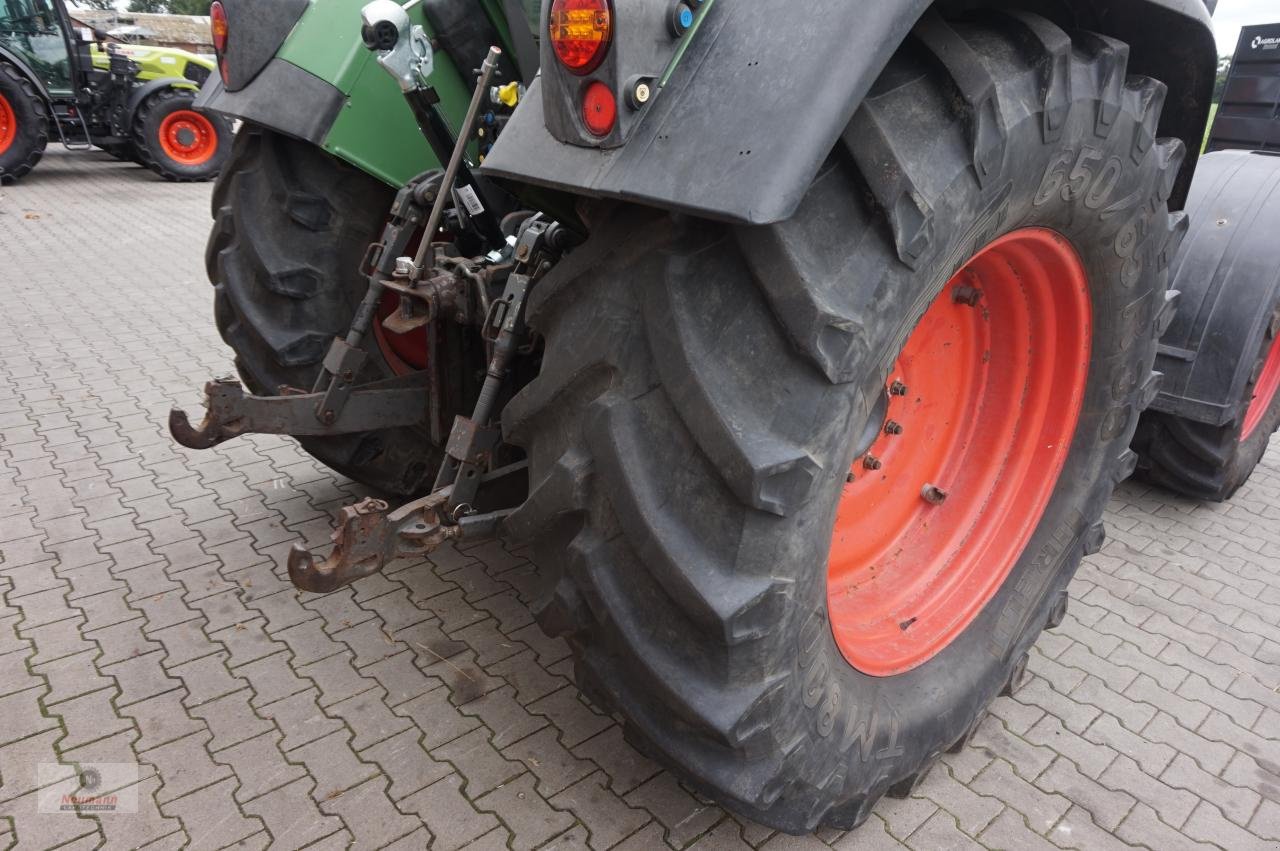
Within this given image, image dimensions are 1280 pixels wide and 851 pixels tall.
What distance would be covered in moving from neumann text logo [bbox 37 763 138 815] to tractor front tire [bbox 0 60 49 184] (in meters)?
9.71

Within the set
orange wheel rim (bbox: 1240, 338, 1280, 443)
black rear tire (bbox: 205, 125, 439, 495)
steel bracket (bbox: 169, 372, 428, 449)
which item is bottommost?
orange wheel rim (bbox: 1240, 338, 1280, 443)

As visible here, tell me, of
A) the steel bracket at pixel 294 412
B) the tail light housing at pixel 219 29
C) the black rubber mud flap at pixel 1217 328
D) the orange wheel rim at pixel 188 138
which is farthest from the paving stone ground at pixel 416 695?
the orange wheel rim at pixel 188 138

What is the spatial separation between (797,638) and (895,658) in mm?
610

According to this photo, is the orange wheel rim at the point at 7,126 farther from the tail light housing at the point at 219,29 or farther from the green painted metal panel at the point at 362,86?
the green painted metal panel at the point at 362,86

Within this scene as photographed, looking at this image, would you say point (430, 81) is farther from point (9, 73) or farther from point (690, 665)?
point (9, 73)

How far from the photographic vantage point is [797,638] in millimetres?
1442

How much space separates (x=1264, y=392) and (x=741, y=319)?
368cm

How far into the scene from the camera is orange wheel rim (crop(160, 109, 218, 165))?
10.3 meters

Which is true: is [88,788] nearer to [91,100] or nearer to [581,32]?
[581,32]

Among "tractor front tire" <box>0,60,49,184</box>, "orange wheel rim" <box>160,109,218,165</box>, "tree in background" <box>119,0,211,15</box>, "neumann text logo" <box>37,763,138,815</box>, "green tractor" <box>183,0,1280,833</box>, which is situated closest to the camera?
"green tractor" <box>183,0,1280,833</box>

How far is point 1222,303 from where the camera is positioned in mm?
3121

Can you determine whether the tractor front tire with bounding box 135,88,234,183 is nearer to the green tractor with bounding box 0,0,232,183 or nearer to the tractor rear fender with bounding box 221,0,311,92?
the green tractor with bounding box 0,0,232,183

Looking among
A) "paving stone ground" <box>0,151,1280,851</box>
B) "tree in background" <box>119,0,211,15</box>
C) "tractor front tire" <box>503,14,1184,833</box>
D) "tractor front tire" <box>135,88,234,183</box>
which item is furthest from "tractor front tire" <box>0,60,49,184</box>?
"tree in background" <box>119,0,211,15</box>

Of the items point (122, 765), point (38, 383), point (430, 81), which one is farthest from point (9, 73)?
point (122, 765)
